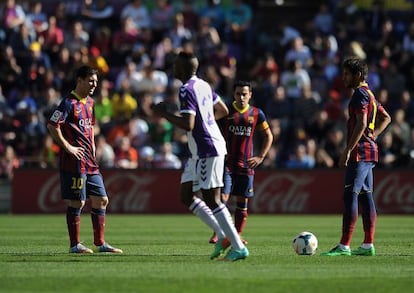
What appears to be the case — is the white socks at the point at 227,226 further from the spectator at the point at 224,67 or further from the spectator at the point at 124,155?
the spectator at the point at 224,67

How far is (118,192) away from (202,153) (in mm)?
14265

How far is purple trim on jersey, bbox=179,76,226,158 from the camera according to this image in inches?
445

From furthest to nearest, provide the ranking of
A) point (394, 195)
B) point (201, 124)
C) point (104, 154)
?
1. point (104, 154)
2. point (394, 195)
3. point (201, 124)

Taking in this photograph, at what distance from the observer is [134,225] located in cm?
2042

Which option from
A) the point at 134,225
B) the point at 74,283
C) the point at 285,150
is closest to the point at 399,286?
the point at 74,283

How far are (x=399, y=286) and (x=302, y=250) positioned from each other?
3235mm

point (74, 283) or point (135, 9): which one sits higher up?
point (135, 9)

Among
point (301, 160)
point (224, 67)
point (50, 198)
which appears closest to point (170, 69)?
point (224, 67)

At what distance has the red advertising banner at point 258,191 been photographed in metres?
25.4

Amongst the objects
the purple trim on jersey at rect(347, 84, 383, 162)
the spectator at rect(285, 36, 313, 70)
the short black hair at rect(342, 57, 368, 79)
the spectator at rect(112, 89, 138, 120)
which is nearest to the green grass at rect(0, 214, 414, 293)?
the purple trim on jersey at rect(347, 84, 383, 162)

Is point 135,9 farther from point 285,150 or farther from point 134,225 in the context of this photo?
point 134,225

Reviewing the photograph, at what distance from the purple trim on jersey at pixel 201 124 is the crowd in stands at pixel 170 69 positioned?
14436 mm

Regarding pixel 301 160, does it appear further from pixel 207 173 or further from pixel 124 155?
pixel 207 173

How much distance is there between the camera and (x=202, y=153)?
11.4 meters
